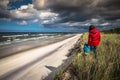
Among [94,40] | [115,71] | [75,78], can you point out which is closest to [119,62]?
[115,71]

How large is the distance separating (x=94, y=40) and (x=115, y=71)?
3.72 meters

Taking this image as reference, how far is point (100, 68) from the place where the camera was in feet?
15.5

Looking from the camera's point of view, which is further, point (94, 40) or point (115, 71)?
point (94, 40)

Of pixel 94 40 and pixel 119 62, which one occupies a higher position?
pixel 94 40

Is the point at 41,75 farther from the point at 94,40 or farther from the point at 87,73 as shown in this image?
the point at 94,40

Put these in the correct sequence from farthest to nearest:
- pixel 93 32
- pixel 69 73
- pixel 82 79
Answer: pixel 93 32, pixel 69 73, pixel 82 79

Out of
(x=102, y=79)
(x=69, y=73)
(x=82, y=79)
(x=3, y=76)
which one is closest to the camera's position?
(x=102, y=79)

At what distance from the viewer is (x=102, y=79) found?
13.0ft

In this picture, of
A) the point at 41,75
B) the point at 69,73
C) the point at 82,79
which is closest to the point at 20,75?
the point at 41,75

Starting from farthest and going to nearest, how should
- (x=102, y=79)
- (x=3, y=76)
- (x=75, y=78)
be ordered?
(x=3, y=76) < (x=75, y=78) < (x=102, y=79)

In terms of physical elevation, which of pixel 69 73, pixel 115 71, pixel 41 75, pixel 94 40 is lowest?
pixel 41 75

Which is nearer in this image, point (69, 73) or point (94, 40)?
point (69, 73)

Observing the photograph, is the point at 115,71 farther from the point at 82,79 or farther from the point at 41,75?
the point at 41,75

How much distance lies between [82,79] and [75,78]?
0.47 metres
